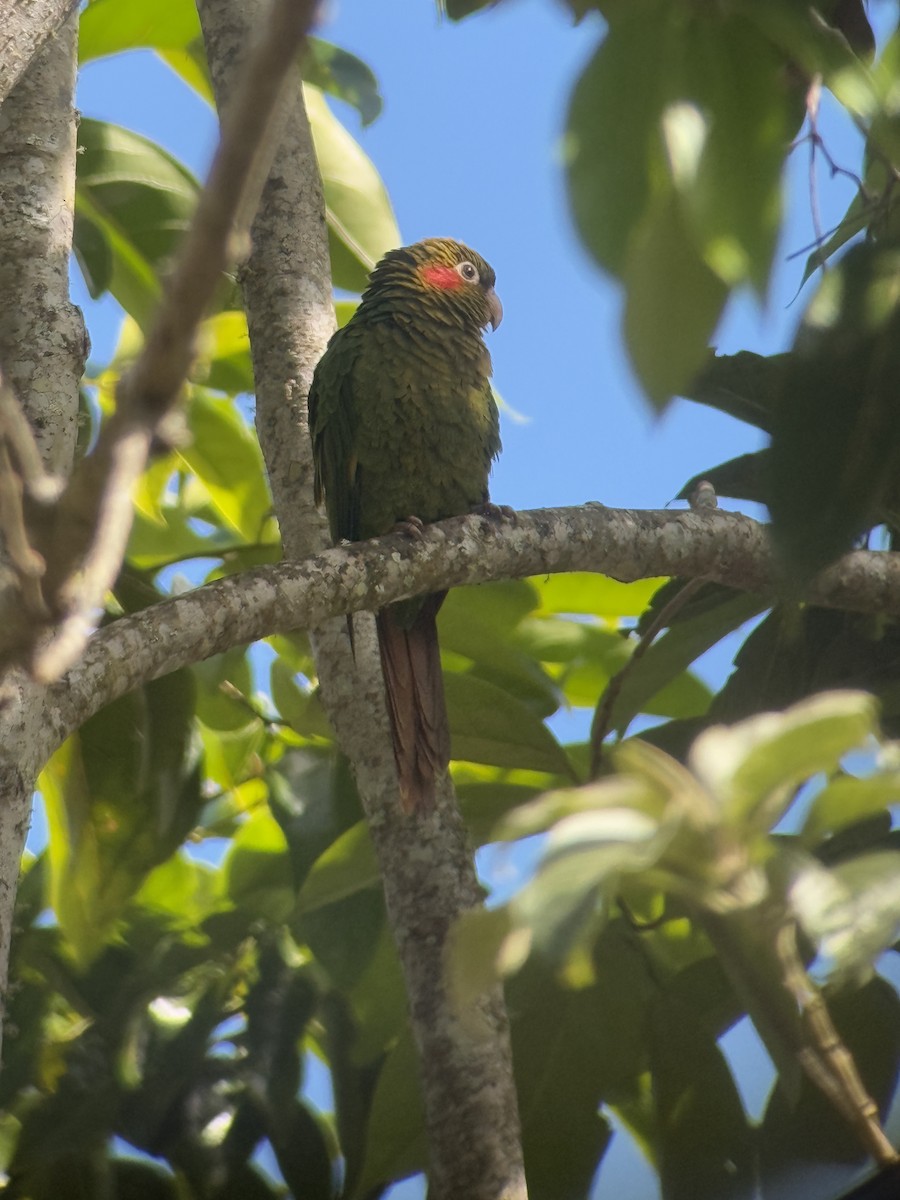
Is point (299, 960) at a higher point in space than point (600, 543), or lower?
lower

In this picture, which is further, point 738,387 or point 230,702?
point 230,702

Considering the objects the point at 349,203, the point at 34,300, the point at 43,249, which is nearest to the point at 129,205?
the point at 349,203

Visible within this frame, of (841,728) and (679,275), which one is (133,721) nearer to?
(679,275)

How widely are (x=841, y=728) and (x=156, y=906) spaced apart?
2.22 metres

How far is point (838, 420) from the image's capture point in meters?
0.93

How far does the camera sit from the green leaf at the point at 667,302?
0.77 meters

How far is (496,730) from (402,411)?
953mm

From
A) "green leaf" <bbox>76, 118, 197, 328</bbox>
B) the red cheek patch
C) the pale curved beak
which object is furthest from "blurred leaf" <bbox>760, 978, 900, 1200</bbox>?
the pale curved beak

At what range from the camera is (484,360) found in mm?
2941

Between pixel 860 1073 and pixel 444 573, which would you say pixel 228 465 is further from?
pixel 860 1073

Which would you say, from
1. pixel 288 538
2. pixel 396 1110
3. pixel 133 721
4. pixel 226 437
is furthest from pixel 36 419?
pixel 226 437

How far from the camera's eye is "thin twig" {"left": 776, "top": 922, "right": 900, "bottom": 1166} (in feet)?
2.39

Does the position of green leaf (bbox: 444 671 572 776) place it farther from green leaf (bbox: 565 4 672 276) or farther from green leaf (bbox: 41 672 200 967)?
green leaf (bbox: 565 4 672 276)

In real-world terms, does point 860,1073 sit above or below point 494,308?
below
